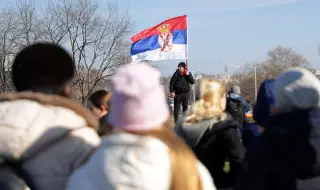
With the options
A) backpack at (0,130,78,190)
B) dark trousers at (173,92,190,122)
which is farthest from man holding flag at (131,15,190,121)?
backpack at (0,130,78,190)

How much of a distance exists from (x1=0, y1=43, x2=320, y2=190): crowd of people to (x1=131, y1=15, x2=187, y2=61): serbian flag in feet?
40.8

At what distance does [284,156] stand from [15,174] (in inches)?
57.1

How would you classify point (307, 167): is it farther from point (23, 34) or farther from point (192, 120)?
point (23, 34)

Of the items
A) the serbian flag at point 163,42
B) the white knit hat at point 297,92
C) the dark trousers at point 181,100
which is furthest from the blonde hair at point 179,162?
the serbian flag at point 163,42

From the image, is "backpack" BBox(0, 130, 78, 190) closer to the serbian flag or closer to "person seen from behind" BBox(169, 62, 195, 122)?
"person seen from behind" BBox(169, 62, 195, 122)

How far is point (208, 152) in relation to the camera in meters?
4.54

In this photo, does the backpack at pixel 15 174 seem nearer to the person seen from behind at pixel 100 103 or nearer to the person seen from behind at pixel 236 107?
the person seen from behind at pixel 100 103

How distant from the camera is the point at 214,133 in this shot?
4.47 meters

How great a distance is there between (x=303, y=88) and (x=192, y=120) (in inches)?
64.8

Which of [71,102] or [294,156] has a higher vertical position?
[71,102]

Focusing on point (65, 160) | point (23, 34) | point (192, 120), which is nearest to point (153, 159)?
point (65, 160)

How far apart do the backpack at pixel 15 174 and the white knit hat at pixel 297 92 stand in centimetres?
137

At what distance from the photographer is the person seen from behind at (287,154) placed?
2.82m

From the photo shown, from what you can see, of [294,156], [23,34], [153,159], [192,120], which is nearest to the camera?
[153,159]
